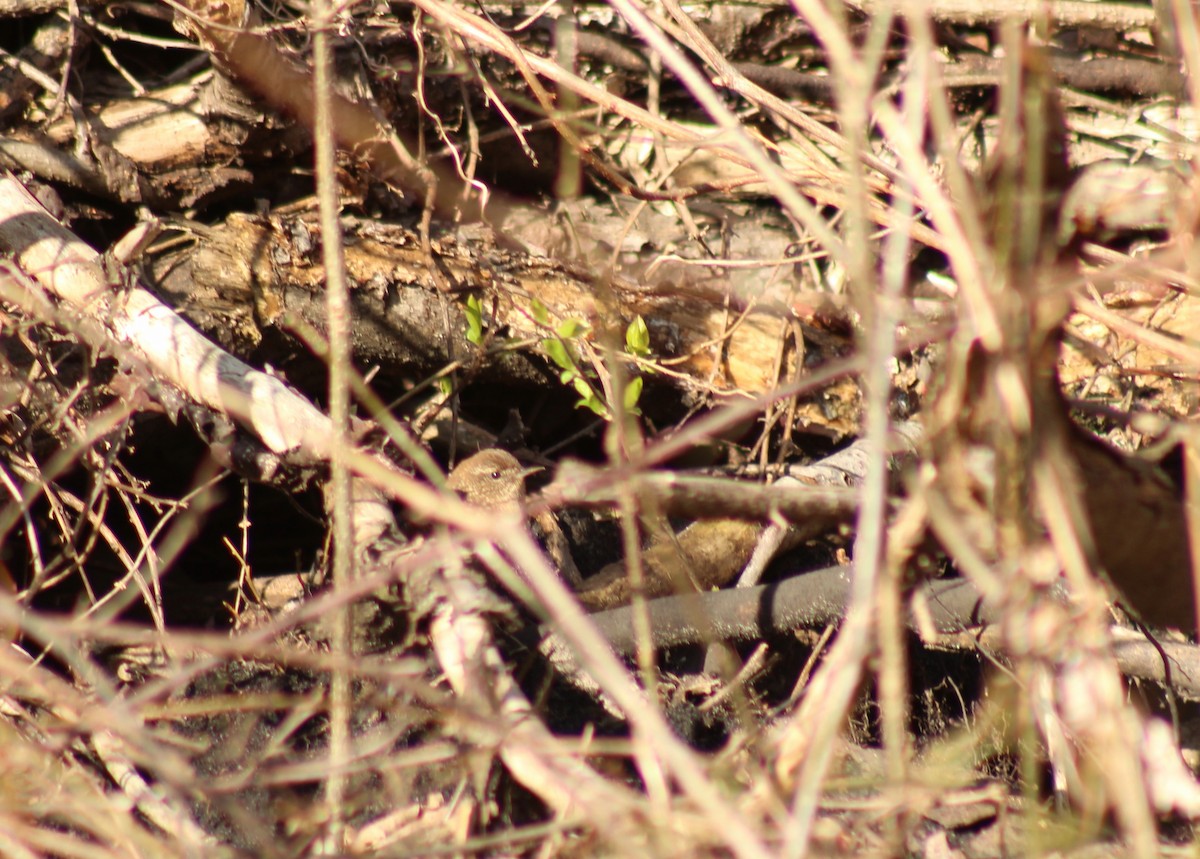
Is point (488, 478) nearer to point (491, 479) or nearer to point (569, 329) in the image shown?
point (491, 479)

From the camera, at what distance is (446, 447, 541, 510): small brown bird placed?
10.2 feet

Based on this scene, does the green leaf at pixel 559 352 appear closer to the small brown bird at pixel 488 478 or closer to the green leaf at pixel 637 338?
the green leaf at pixel 637 338

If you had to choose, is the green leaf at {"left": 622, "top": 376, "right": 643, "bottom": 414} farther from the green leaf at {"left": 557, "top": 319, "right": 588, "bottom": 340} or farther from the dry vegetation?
the green leaf at {"left": 557, "top": 319, "right": 588, "bottom": 340}

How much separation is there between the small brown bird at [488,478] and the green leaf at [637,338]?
475mm

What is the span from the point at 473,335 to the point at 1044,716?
1764mm

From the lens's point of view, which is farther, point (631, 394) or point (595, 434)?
point (595, 434)

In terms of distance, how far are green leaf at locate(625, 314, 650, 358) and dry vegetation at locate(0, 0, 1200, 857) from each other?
0.01 meters

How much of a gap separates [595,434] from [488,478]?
0.57m

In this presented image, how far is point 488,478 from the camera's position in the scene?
123 inches

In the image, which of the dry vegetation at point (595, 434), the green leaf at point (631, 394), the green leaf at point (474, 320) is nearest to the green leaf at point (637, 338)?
the dry vegetation at point (595, 434)

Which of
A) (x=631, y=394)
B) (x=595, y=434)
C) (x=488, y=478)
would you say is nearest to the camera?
(x=631, y=394)

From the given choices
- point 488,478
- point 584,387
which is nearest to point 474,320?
point 584,387

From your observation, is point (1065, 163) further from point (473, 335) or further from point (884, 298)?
point (473, 335)

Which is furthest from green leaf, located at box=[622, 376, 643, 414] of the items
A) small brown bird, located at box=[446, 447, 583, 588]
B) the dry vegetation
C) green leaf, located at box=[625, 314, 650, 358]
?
small brown bird, located at box=[446, 447, 583, 588]
